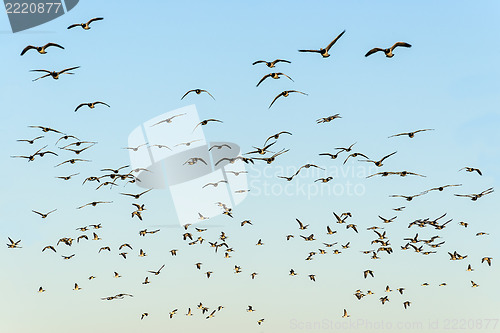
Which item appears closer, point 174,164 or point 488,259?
point 488,259

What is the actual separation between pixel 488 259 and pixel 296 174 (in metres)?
40.9

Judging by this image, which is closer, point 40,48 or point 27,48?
point 27,48

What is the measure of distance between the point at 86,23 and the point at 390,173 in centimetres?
3966

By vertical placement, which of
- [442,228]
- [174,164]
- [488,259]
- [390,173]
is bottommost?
[488,259]

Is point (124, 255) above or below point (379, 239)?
above

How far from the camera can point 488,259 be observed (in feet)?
313

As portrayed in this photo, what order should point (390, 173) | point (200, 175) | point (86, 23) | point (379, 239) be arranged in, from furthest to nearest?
point (200, 175) < point (379, 239) < point (390, 173) < point (86, 23)

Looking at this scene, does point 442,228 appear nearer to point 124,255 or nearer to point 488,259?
point 488,259

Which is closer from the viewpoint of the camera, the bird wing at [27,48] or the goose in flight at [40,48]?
the bird wing at [27,48]

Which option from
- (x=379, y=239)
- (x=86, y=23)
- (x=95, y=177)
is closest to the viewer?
(x=86, y=23)

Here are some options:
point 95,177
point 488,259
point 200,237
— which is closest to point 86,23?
point 95,177

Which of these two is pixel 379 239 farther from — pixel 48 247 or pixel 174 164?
pixel 48 247

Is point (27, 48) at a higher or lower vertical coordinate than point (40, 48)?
lower

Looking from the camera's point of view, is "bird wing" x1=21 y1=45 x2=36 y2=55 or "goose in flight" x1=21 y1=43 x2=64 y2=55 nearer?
"bird wing" x1=21 y1=45 x2=36 y2=55
